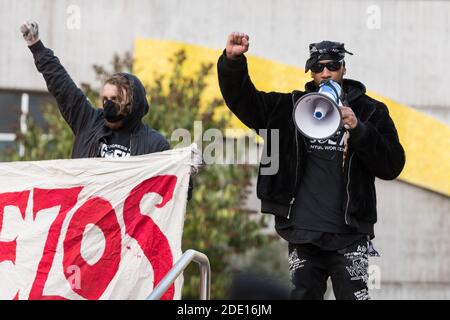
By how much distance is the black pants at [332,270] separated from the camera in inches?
210

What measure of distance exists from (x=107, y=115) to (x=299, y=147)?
1.17 metres

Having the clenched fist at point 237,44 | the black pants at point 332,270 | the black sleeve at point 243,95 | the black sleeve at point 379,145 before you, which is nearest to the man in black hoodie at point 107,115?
the black sleeve at point 243,95

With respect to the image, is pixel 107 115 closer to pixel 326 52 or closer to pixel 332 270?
pixel 326 52

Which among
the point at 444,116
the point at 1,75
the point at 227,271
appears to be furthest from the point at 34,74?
the point at 444,116

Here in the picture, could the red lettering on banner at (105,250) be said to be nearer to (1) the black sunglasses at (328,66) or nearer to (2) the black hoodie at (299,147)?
(2) the black hoodie at (299,147)

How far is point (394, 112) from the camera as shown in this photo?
1295 centimetres

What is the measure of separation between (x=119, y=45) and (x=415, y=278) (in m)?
4.73

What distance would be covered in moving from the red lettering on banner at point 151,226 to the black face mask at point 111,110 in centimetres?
42

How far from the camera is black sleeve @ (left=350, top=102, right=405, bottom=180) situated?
17.2ft

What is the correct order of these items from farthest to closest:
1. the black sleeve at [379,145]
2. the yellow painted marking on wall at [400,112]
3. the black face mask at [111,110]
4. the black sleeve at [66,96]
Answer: the yellow painted marking on wall at [400,112], the black sleeve at [66,96], the black face mask at [111,110], the black sleeve at [379,145]

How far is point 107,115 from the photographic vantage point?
232 inches

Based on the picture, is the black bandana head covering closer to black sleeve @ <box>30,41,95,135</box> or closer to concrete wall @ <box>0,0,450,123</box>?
black sleeve @ <box>30,41,95,135</box>

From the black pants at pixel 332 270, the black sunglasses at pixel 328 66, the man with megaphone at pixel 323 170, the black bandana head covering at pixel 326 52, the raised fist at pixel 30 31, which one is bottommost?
the black pants at pixel 332 270

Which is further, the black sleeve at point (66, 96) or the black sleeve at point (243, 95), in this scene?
the black sleeve at point (66, 96)
